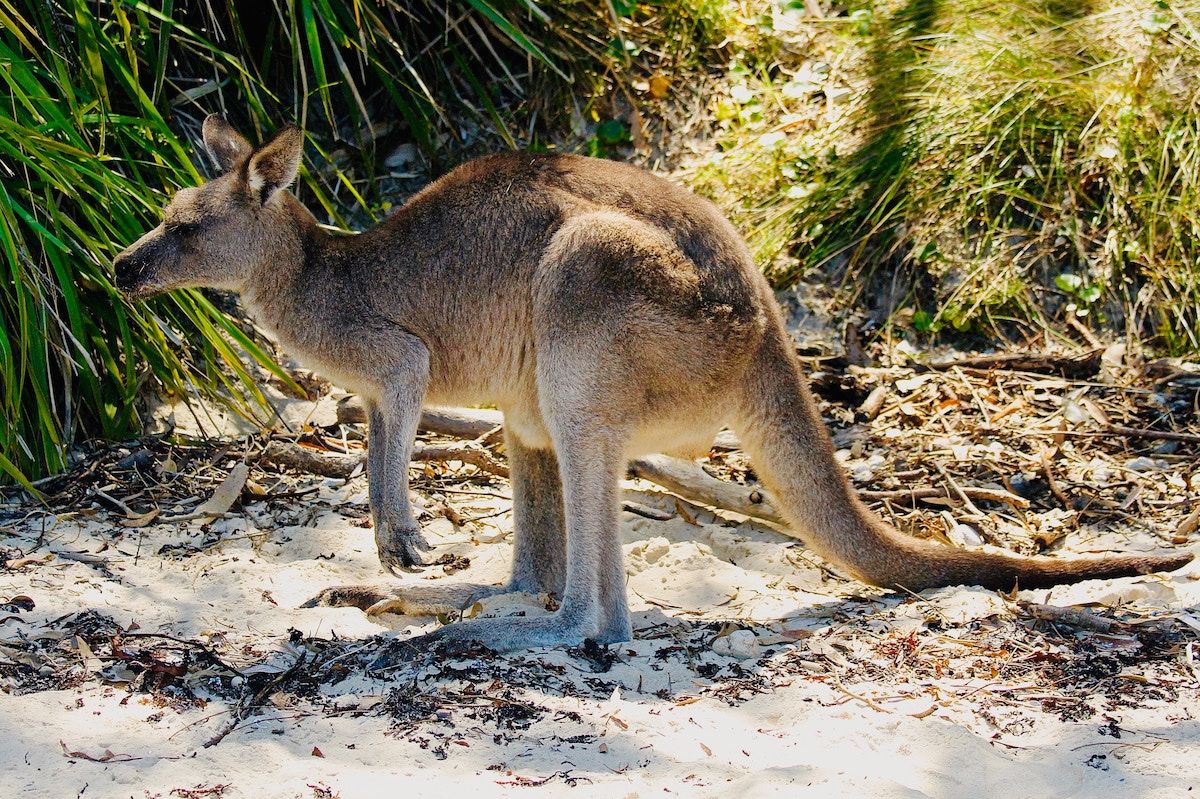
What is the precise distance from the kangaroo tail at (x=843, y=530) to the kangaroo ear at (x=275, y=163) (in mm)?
1656

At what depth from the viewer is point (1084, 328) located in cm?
581

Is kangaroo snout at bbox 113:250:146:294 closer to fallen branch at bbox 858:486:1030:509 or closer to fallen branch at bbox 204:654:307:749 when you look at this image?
fallen branch at bbox 204:654:307:749

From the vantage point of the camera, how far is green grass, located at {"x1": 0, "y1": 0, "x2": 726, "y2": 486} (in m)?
4.59

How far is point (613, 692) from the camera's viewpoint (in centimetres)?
344

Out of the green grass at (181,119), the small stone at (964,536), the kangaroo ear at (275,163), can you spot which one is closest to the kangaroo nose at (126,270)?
the green grass at (181,119)

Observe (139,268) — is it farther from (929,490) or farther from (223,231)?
(929,490)

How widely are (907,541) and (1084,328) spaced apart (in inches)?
88.5

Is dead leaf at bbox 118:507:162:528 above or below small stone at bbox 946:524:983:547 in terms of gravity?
above

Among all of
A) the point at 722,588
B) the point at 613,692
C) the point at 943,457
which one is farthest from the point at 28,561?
the point at 943,457

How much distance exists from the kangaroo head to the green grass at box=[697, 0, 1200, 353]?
2.45 metres

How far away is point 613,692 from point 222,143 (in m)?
2.43

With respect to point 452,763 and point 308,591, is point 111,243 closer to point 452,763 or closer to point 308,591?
point 308,591

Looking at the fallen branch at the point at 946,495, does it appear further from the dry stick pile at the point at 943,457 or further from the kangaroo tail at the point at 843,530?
the kangaroo tail at the point at 843,530

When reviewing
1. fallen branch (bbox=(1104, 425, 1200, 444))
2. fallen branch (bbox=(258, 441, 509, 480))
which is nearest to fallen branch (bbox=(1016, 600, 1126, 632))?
fallen branch (bbox=(1104, 425, 1200, 444))
